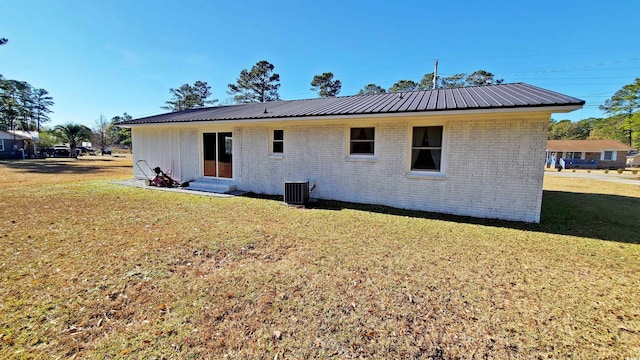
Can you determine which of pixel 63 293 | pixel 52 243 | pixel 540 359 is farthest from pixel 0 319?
pixel 540 359

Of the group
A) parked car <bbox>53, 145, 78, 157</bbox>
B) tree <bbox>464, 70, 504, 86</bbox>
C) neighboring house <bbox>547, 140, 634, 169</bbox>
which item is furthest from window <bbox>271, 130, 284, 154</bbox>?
parked car <bbox>53, 145, 78, 157</bbox>

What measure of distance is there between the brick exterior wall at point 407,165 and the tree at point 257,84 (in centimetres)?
2724

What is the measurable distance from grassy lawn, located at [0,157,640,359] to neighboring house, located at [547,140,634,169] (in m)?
37.1

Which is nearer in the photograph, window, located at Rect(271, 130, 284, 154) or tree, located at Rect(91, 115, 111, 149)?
window, located at Rect(271, 130, 284, 154)

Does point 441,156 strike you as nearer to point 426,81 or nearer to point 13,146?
point 426,81

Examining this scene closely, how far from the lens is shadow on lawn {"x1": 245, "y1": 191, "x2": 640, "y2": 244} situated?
232 inches

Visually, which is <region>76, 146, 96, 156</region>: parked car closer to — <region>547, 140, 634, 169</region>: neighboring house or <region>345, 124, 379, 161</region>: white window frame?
<region>345, 124, 379, 161</region>: white window frame

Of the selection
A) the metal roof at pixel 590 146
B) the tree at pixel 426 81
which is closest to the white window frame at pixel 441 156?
the tree at pixel 426 81

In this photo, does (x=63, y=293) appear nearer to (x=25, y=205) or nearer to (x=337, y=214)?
(x=337, y=214)

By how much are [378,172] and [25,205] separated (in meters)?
10.1

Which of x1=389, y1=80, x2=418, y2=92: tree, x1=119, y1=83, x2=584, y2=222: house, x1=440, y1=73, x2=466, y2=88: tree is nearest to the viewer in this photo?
x1=119, y1=83, x2=584, y2=222: house

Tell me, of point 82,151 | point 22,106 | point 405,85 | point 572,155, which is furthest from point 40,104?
point 572,155

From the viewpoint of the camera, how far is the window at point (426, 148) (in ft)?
24.4

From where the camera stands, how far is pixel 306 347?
7.73 feet
